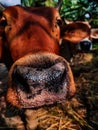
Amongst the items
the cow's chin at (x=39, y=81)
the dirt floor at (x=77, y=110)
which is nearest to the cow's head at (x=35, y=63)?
the cow's chin at (x=39, y=81)

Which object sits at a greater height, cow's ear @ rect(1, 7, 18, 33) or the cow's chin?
cow's ear @ rect(1, 7, 18, 33)

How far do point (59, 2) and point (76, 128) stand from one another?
6.43ft

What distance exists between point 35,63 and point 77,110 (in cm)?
310

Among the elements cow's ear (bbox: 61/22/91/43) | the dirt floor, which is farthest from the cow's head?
the dirt floor

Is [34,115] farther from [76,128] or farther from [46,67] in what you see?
[46,67]

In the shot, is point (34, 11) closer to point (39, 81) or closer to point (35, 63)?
point (35, 63)

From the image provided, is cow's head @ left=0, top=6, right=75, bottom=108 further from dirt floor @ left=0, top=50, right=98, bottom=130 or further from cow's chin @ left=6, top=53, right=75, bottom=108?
dirt floor @ left=0, top=50, right=98, bottom=130

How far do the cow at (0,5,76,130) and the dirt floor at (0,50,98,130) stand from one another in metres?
1.75

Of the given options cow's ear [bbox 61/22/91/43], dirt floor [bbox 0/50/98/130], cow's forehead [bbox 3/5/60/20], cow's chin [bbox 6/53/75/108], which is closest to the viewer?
cow's chin [bbox 6/53/75/108]

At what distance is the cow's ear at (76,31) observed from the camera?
5809mm

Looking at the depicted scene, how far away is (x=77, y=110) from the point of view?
7.01 meters

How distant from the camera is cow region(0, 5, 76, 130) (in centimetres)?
400

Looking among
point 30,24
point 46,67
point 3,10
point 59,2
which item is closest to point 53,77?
point 46,67

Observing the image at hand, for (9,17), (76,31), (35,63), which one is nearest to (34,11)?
(9,17)
